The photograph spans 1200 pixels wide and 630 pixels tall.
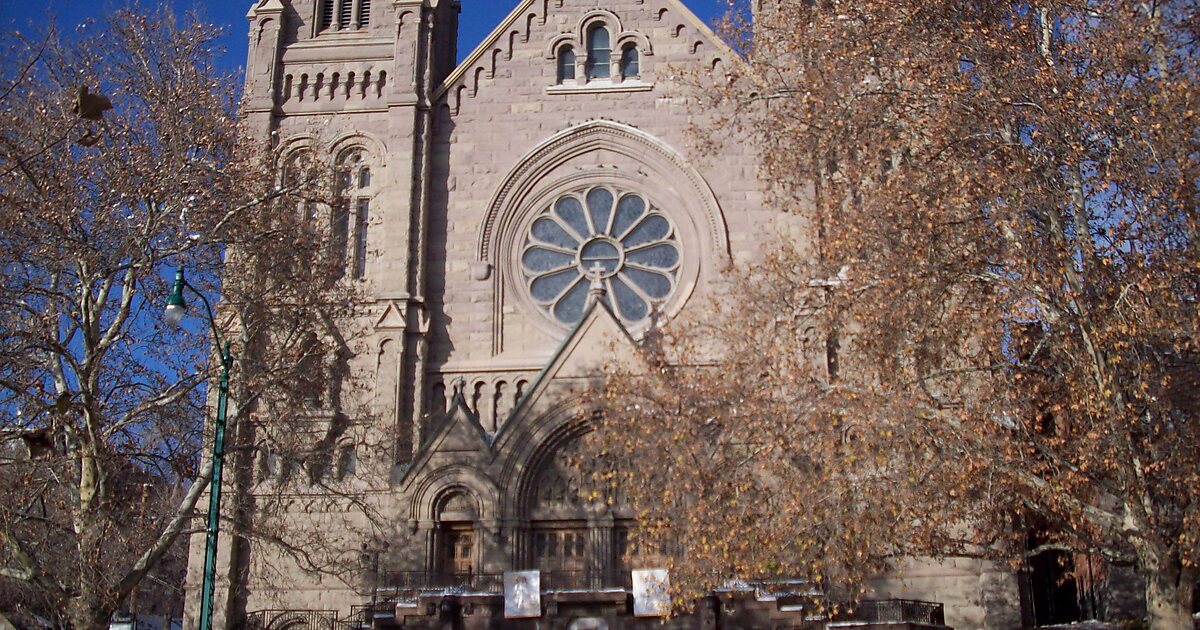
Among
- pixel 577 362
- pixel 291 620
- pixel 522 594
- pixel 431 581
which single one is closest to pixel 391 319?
pixel 577 362

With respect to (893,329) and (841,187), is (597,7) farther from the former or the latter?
(893,329)

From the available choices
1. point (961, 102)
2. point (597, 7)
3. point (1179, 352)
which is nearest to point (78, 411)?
point (961, 102)

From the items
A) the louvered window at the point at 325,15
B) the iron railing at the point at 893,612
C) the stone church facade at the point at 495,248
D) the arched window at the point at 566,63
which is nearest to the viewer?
the iron railing at the point at 893,612

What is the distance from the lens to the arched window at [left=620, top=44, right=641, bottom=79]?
2828 centimetres

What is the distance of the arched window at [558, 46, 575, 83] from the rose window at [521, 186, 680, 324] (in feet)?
10.1

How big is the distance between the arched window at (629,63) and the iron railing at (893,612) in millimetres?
13679

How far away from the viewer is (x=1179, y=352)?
1469 centimetres

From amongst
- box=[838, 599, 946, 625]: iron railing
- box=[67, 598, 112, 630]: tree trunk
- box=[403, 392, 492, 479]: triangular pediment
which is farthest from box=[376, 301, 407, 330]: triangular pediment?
box=[838, 599, 946, 625]: iron railing

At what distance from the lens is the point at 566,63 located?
28.7 m

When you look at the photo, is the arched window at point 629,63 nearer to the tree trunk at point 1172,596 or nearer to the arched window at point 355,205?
the arched window at point 355,205

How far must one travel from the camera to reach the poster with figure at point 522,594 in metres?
19.3

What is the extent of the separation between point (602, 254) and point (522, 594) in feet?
32.1

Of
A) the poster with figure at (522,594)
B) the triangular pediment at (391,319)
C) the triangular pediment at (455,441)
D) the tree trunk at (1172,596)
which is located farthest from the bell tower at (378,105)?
the tree trunk at (1172,596)

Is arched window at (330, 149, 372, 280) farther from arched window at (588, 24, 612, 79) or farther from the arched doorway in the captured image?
the arched doorway
